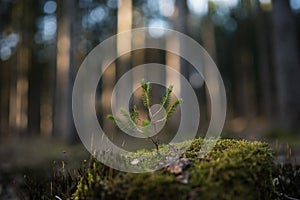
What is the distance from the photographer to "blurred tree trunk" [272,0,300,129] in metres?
10.5

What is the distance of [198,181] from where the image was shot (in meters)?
2.03

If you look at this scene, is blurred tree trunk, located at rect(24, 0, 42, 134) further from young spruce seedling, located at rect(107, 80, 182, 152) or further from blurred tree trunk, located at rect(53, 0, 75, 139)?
young spruce seedling, located at rect(107, 80, 182, 152)

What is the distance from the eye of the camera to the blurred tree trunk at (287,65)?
34.5ft

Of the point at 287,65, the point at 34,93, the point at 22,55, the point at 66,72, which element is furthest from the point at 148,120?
the point at 34,93

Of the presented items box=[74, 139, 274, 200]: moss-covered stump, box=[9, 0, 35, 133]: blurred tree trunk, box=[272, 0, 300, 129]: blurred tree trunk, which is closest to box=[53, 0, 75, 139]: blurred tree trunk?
box=[272, 0, 300, 129]: blurred tree trunk

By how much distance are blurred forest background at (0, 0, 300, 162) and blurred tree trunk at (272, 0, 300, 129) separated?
3cm

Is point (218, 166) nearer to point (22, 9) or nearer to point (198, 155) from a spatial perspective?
point (198, 155)

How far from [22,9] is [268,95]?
63.1 feet

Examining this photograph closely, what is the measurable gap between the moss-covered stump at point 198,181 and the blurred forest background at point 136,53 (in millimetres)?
6009

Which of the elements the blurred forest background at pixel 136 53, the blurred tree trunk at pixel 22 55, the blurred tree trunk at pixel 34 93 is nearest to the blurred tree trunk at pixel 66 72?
the blurred forest background at pixel 136 53

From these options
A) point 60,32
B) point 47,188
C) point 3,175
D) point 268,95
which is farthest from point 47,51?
point 47,188

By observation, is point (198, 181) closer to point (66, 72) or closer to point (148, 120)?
point (148, 120)

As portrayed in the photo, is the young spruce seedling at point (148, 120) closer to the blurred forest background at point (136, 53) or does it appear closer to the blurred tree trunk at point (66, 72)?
the blurred forest background at point (136, 53)

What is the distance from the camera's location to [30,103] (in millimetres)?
39438
